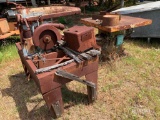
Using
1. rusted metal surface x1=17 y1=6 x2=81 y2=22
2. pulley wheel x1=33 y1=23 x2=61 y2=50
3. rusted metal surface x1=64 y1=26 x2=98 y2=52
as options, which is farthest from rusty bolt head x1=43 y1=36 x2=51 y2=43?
rusted metal surface x1=17 y1=6 x2=81 y2=22

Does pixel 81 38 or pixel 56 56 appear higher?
pixel 81 38

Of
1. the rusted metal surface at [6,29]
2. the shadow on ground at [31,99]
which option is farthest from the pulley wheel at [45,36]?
the rusted metal surface at [6,29]

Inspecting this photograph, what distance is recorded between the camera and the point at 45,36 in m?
2.33

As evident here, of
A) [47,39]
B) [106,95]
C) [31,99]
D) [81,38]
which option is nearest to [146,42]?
[106,95]

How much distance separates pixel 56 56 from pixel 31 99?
998mm

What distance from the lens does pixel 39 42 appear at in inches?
91.4

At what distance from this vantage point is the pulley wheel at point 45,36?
2229mm

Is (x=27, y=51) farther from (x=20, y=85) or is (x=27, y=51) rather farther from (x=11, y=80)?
(x=11, y=80)

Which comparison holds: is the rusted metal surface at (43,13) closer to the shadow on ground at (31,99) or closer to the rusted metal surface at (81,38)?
the rusted metal surface at (81,38)

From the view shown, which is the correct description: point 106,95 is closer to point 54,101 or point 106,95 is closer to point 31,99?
point 54,101

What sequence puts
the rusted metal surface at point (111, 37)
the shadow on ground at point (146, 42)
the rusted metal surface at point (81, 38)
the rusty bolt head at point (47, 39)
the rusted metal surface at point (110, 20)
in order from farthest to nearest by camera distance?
the shadow on ground at point (146, 42)
the rusted metal surface at point (111, 37)
the rusted metal surface at point (110, 20)
the rusty bolt head at point (47, 39)
the rusted metal surface at point (81, 38)

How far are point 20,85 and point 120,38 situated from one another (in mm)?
2454

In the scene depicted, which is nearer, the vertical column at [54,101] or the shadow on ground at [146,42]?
the vertical column at [54,101]

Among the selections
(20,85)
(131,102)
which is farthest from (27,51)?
(131,102)
